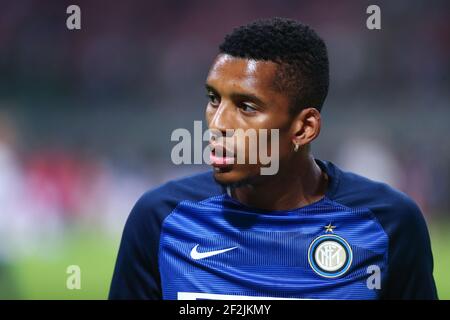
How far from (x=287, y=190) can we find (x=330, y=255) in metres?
0.33

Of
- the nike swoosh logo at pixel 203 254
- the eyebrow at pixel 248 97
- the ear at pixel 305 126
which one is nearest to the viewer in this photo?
the eyebrow at pixel 248 97

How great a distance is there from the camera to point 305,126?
3.03 m

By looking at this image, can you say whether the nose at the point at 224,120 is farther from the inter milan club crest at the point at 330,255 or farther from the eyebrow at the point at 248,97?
the inter milan club crest at the point at 330,255

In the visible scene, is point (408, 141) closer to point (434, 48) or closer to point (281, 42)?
point (434, 48)

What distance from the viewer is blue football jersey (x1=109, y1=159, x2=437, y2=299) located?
3023 mm

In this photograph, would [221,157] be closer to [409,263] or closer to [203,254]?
[203,254]

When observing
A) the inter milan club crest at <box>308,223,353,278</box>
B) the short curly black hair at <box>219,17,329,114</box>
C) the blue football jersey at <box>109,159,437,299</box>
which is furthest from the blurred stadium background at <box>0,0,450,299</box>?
the short curly black hair at <box>219,17,329,114</box>

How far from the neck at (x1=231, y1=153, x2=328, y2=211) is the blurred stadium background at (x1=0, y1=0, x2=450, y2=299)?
19.4ft

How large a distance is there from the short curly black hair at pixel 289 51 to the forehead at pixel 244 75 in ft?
0.08

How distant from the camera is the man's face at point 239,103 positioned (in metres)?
2.81

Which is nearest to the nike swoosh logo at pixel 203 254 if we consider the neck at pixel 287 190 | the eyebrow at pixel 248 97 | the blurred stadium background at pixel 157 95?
the neck at pixel 287 190

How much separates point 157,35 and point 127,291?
25.6 feet

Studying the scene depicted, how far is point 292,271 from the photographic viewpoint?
3037 millimetres
